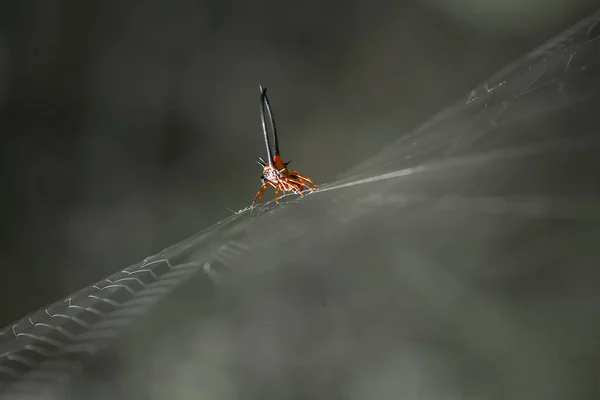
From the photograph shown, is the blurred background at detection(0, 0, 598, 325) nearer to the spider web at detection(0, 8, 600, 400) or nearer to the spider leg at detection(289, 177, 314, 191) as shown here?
the spider web at detection(0, 8, 600, 400)

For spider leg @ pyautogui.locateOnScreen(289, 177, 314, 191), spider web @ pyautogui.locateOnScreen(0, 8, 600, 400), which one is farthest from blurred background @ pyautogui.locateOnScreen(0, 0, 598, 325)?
spider leg @ pyautogui.locateOnScreen(289, 177, 314, 191)

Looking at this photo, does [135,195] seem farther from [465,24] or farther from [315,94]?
[465,24]

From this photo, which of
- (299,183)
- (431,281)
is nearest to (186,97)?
(299,183)

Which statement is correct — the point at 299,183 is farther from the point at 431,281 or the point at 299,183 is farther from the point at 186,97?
the point at 186,97

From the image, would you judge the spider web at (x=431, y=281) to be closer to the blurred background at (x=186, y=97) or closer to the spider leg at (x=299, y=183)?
the spider leg at (x=299, y=183)

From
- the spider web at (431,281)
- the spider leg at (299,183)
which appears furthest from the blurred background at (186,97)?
the spider leg at (299,183)

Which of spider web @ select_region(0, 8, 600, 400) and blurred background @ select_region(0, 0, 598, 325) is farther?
blurred background @ select_region(0, 0, 598, 325)
